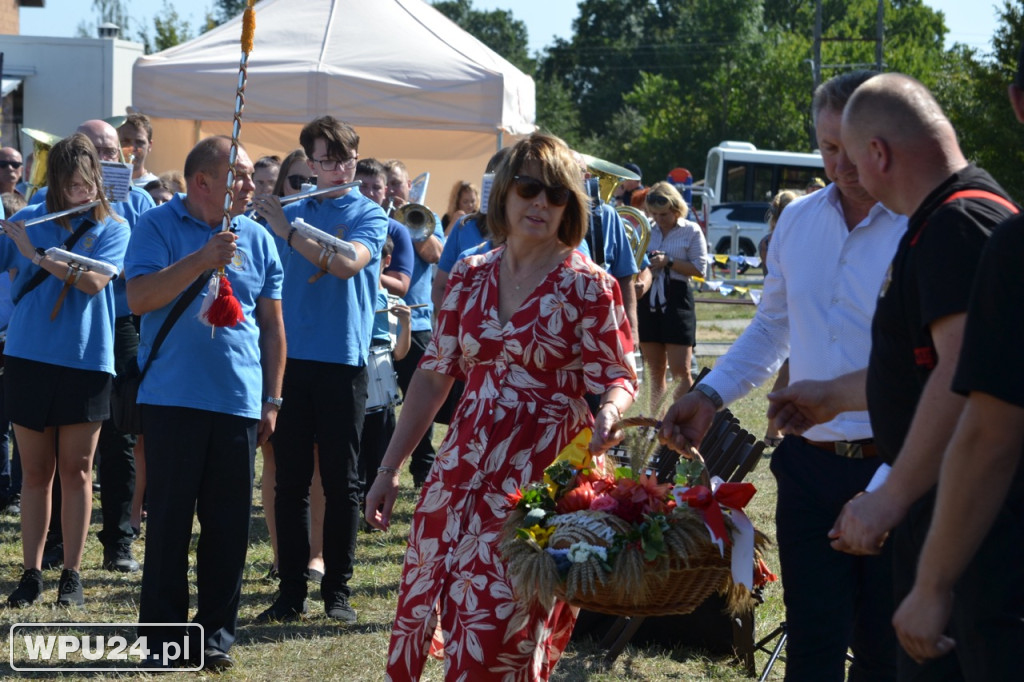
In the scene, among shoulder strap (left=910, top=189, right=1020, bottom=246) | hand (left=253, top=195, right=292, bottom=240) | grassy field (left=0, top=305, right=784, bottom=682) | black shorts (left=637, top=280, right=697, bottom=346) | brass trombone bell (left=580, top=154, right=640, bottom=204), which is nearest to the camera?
shoulder strap (left=910, top=189, right=1020, bottom=246)

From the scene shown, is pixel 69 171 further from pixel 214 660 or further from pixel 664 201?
pixel 664 201

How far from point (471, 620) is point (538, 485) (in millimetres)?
449

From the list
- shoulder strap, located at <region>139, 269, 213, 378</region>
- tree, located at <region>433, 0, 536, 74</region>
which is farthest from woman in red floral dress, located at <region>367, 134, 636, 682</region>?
tree, located at <region>433, 0, 536, 74</region>

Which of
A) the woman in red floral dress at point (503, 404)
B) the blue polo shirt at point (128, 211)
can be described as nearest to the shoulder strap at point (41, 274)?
the blue polo shirt at point (128, 211)

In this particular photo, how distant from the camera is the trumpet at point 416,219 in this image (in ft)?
27.8

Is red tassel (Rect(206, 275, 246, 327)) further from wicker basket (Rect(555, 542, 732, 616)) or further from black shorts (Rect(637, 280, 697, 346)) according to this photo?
black shorts (Rect(637, 280, 697, 346))

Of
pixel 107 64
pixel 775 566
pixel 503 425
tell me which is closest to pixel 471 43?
pixel 775 566

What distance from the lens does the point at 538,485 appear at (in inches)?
143

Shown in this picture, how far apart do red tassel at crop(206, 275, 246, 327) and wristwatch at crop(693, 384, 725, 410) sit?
1.88m

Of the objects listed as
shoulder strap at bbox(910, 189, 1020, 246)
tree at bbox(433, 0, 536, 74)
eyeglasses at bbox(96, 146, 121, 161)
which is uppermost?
tree at bbox(433, 0, 536, 74)

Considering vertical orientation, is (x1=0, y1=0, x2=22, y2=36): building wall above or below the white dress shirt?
above

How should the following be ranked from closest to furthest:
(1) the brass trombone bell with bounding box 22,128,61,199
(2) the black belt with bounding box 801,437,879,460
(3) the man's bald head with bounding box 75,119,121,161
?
(2) the black belt with bounding box 801,437,879,460 → (3) the man's bald head with bounding box 75,119,121,161 → (1) the brass trombone bell with bounding box 22,128,61,199

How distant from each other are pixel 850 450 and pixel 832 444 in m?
0.05

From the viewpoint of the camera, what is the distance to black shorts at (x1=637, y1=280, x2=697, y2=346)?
10.1 metres
